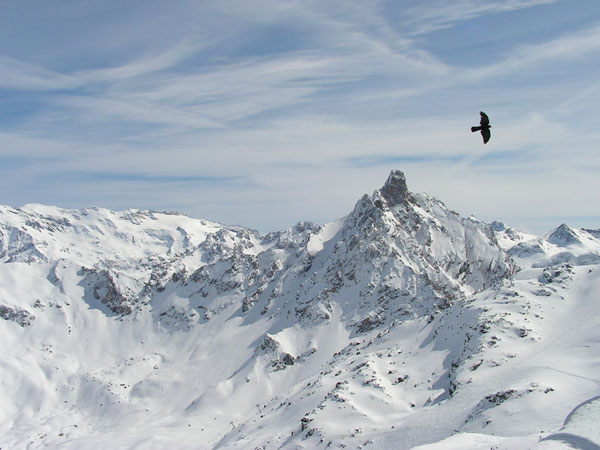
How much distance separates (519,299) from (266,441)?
7019cm

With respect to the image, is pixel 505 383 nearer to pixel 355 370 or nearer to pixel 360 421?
pixel 360 421

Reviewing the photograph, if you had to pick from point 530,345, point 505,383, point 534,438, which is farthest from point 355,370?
point 534,438

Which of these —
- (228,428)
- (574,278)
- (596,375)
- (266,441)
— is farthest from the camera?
(228,428)

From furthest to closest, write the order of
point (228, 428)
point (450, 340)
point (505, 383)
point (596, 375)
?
point (228, 428) < point (450, 340) < point (505, 383) < point (596, 375)

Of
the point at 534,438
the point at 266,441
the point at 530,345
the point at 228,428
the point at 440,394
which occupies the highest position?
the point at 534,438

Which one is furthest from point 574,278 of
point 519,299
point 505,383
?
point 505,383

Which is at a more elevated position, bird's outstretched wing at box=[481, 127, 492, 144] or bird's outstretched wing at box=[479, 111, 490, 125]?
bird's outstretched wing at box=[479, 111, 490, 125]

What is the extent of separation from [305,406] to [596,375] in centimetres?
6518

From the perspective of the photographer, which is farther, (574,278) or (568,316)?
(574,278)

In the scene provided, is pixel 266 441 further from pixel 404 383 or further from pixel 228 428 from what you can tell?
pixel 228 428

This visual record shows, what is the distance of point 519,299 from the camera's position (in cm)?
13850

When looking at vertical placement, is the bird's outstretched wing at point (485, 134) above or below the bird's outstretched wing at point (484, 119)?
below

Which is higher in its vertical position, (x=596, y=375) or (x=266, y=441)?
(x=596, y=375)

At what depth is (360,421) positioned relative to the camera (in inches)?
4252
